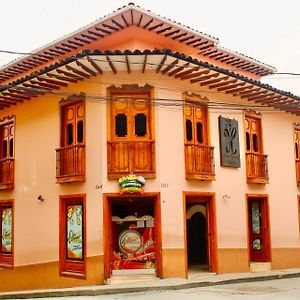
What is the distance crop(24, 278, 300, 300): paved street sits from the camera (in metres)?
12.2

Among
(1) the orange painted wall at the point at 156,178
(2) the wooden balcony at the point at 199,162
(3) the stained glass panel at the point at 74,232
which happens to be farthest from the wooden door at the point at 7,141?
(2) the wooden balcony at the point at 199,162

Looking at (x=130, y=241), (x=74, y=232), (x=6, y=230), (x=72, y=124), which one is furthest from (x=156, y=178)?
(x=6, y=230)

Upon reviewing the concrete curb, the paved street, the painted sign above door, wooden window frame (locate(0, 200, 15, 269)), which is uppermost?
the painted sign above door

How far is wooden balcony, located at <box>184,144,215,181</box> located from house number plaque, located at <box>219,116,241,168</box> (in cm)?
66

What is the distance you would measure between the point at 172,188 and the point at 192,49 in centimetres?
500

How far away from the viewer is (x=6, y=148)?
18.9 m

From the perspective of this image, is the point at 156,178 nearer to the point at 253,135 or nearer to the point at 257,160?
the point at 257,160

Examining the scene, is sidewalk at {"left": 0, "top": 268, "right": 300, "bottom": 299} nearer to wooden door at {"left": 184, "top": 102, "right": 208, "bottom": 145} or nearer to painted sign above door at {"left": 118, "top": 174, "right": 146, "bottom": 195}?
painted sign above door at {"left": 118, "top": 174, "right": 146, "bottom": 195}

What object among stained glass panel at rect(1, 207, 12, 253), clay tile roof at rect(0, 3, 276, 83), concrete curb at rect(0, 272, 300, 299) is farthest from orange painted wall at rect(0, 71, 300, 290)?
clay tile roof at rect(0, 3, 276, 83)

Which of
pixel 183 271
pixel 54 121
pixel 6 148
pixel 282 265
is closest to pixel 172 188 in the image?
pixel 183 271

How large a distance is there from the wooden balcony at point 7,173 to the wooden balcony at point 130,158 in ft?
16.2

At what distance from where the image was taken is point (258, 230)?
18.2 meters

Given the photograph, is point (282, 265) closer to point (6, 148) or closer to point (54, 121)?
point (54, 121)

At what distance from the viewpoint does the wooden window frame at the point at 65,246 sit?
49.1 ft
